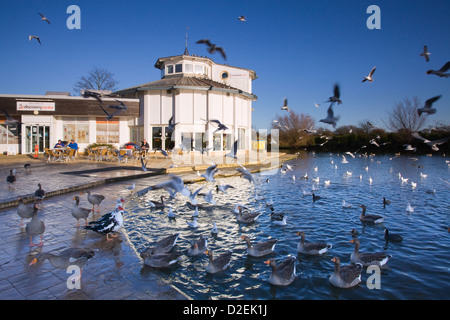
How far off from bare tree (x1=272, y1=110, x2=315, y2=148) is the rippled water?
4471 centimetres

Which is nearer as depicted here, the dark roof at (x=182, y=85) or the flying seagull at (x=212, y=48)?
the flying seagull at (x=212, y=48)

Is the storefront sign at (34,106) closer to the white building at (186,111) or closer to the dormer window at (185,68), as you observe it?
the white building at (186,111)

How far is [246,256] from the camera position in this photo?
669 centimetres

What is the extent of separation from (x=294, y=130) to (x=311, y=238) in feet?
185

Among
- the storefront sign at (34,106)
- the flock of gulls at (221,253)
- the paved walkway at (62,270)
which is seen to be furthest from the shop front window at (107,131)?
the flock of gulls at (221,253)

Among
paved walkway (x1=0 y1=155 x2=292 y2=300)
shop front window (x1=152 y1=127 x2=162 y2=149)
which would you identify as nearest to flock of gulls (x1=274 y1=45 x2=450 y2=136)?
paved walkway (x1=0 y1=155 x2=292 y2=300)

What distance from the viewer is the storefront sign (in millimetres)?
25797

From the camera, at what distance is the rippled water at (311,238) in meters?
5.22

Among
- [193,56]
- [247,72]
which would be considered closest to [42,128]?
[193,56]

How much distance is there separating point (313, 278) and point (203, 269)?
230 cm

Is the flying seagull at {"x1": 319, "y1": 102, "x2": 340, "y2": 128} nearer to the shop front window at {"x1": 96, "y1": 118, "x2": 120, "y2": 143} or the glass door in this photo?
Answer: the shop front window at {"x1": 96, "y1": 118, "x2": 120, "y2": 143}

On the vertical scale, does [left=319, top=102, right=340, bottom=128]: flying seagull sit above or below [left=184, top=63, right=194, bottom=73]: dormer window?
below

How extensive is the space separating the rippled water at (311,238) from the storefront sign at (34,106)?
64.1ft
